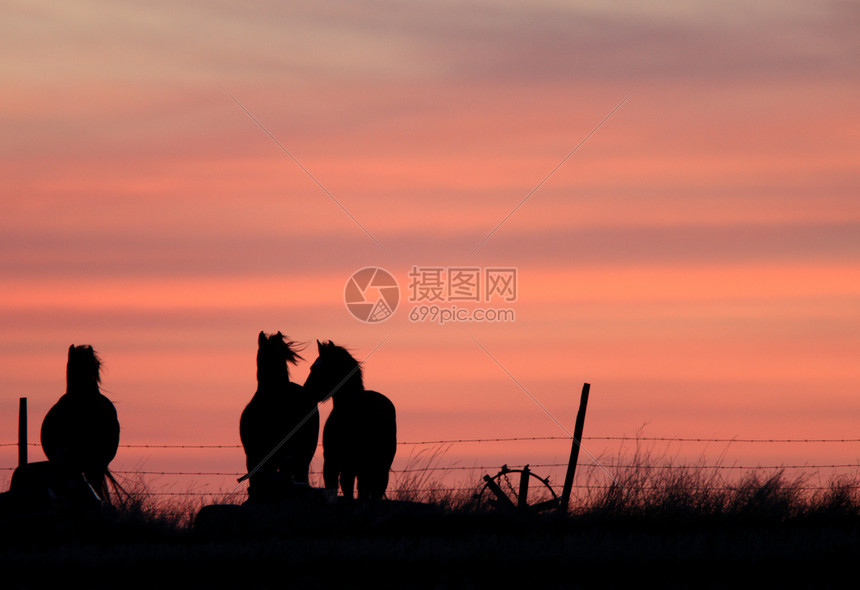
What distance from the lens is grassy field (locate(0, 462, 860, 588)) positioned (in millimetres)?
8781

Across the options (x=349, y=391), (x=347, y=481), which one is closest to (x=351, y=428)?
(x=349, y=391)

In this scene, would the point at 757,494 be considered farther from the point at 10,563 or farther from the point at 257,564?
the point at 10,563

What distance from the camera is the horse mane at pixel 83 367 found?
1333 centimetres

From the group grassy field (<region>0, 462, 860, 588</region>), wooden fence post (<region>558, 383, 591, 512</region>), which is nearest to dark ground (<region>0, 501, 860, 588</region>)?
grassy field (<region>0, 462, 860, 588</region>)

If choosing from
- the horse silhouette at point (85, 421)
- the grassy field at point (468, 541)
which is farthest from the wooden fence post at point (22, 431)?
the grassy field at point (468, 541)

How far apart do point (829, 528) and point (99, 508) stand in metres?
6.88

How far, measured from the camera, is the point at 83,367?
13320 millimetres

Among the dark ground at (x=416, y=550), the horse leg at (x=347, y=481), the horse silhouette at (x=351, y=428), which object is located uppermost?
the horse silhouette at (x=351, y=428)

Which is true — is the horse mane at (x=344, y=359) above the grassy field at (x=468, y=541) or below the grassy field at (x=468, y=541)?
above

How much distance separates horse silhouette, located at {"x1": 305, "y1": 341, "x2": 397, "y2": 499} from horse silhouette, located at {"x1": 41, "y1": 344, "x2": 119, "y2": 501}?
2426 millimetres

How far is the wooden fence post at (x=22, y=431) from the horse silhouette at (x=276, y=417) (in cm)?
320

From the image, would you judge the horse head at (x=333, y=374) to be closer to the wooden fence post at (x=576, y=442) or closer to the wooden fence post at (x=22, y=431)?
the wooden fence post at (x=576, y=442)

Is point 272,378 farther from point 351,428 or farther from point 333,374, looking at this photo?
point 351,428

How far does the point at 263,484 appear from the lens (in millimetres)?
Answer: 11945
